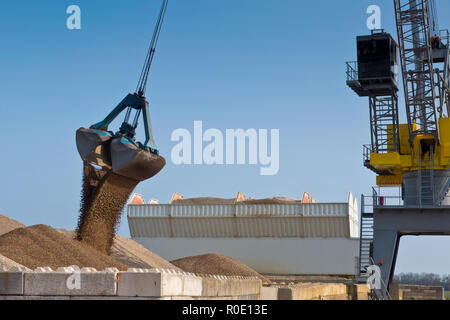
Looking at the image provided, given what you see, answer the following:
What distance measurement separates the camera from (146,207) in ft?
111

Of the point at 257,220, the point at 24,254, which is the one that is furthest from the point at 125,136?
the point at 257,220

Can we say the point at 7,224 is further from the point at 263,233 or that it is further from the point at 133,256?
the point at 263,233

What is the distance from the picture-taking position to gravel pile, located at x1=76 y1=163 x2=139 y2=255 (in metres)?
16.8

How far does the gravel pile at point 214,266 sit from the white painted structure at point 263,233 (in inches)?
279

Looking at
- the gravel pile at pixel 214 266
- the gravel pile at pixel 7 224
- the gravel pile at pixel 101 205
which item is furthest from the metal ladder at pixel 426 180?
the gravel pile at pixel 7 224

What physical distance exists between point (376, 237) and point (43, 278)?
51.8ft

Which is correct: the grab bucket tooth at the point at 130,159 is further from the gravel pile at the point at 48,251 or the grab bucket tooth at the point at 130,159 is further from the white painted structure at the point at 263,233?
the white painted structure at the point at 263,233

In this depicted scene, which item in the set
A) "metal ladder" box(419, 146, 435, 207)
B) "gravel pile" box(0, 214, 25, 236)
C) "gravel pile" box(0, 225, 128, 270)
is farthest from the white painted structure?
"gravel pile" box(0, 225, 128, 270)

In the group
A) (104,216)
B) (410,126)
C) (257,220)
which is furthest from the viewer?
(257,220)

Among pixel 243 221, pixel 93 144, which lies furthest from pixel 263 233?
pixel 93 144

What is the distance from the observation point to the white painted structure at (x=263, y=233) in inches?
1235

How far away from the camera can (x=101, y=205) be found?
16766 millimetres
